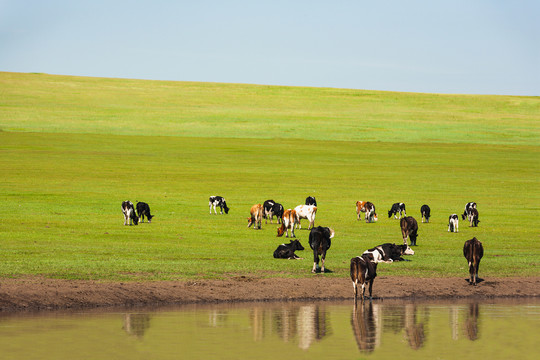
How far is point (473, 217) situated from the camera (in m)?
41.7

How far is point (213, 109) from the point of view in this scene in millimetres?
111500

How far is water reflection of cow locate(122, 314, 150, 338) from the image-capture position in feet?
56.6

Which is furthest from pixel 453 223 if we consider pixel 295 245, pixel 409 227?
pixel 295 245

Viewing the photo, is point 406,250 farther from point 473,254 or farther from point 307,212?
point 307,212

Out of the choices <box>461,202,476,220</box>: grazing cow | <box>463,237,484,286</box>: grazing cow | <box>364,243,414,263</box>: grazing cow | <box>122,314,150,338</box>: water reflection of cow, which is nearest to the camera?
<box>122,314,150,338</box>: water reflection of cow

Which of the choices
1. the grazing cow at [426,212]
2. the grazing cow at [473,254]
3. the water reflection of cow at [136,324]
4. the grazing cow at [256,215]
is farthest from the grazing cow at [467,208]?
the water reflection of cow at [136,324]

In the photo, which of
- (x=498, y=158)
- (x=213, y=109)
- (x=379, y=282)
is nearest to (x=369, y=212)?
(x=379, y=282)

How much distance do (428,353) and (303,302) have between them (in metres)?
6.85

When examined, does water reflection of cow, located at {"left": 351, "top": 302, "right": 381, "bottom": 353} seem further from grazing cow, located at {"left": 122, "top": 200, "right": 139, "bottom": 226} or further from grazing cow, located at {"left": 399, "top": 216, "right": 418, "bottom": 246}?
grazing cow, located at {"left": 122, "top": 200, "right": 139, "bottom": 226}

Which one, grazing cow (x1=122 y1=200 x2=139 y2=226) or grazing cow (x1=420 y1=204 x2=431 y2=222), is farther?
grazing cow (x1=420 y1=204 x2=431 y2=222)

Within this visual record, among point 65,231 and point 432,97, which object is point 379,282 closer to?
point 65,231

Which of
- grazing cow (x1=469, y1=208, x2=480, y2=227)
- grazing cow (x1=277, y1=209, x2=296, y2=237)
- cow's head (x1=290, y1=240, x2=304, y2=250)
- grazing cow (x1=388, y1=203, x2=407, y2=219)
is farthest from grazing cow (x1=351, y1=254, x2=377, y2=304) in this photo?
grazing cow (x1=388, y1=203, x2=407, y2=219)

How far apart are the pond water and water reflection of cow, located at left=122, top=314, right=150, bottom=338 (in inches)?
0.9

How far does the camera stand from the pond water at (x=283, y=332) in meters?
15.4
